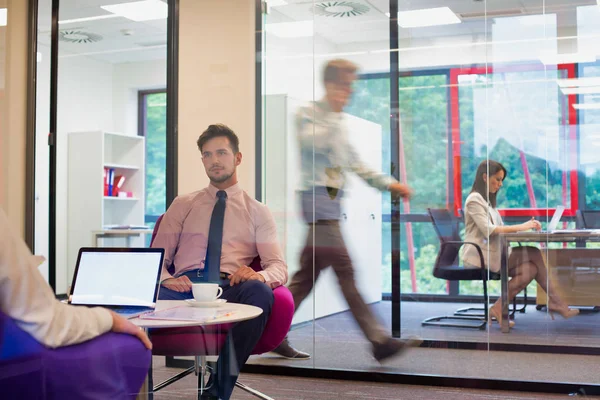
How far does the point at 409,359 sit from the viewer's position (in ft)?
12.6

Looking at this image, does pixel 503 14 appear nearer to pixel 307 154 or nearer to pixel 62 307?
pixel 307 154

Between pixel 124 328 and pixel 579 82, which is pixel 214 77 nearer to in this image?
pixel 579 82

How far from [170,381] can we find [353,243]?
1.23m

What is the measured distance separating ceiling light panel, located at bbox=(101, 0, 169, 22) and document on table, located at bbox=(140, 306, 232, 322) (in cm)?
253

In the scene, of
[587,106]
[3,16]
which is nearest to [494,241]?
[587,106]

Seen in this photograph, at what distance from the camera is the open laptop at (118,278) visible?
2443 mm

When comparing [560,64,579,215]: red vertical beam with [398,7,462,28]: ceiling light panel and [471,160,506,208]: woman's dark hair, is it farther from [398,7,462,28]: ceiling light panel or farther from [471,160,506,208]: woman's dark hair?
[398,7,462,28]: ceiling light panel

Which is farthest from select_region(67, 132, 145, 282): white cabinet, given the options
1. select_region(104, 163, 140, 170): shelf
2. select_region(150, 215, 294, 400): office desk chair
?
select_region(150, 215, 294, 400): office desk chair

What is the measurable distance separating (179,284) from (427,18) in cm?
189

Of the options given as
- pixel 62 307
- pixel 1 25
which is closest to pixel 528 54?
pixel 62 307

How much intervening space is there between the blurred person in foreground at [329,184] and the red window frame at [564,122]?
1.13 feet

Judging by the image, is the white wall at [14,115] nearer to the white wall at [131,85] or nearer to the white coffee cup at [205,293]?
the white wall at [131,85]

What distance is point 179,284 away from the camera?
3.27m

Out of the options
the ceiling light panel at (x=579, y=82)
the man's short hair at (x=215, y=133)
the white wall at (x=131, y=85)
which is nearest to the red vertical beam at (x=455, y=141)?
the ceiling light panel at (x=579, y=82)
